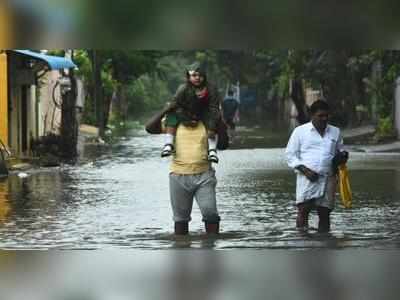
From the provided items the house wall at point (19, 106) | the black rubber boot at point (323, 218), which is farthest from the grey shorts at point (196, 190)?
the house wall at point (19, 106)

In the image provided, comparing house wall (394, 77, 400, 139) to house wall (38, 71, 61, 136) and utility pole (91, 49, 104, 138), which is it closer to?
house wall (38, 71, 61, 136)

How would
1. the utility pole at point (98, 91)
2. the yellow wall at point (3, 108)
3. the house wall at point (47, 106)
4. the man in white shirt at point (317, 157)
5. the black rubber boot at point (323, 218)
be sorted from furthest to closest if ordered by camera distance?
1. the utility pole at point (98, 91)
2. the house wall at point (47, 106)
3. the yellow wall at point (3, 108)
4. the black rubber boot at point (323, 218)
5. the man in white shirt at point (317, 157)

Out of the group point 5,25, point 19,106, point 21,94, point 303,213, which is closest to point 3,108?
point 19,106

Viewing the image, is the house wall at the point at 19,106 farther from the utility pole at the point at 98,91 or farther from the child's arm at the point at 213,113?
the child's arm at the point at 213,113

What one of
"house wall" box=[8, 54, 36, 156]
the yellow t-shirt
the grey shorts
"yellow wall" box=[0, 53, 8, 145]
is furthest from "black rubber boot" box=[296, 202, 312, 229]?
"house wall" box=[8, 54, 36, 156]

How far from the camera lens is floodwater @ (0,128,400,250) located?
10281mm

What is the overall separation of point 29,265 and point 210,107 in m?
2.41

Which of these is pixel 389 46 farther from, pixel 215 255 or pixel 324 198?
pixel 324 198

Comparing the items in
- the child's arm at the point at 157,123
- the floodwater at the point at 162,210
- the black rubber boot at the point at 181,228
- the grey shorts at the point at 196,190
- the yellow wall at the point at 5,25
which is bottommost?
the floodwater at the point at 162,210

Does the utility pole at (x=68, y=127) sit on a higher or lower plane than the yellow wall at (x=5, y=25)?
lower

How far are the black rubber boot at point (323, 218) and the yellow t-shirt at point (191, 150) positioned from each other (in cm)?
144

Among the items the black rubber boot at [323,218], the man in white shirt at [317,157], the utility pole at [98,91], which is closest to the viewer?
the man in white shirt at [317,157]

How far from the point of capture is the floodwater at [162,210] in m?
10.3

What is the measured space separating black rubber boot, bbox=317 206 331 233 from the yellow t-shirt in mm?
1444
